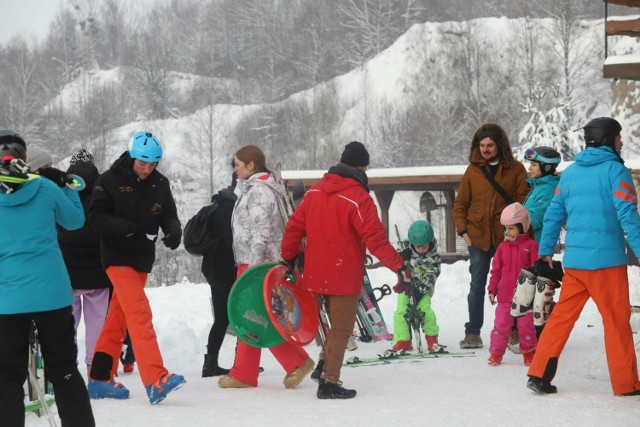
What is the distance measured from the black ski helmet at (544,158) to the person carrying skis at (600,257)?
1.59 metres

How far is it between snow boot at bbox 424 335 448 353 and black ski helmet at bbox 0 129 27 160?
419 cm

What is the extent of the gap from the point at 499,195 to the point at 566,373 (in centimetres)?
180

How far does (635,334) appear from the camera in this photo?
28.4 feet

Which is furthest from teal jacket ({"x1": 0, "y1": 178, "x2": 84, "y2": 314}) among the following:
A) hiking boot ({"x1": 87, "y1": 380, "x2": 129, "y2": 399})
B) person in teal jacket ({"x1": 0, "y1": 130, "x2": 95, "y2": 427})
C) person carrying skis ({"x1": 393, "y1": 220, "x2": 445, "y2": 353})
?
person carrying skis ({"x1": 393, "y1": 220, "x2": 445, "y2": 353})

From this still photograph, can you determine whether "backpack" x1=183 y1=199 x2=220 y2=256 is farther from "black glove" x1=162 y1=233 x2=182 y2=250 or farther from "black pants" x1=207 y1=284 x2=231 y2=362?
"black glove" x1=162 y1=233 x2=182 y2=250

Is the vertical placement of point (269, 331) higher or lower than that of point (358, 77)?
lower

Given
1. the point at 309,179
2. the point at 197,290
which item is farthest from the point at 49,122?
the point at 197,290

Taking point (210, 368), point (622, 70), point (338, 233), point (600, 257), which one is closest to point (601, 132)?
point (600, 257)

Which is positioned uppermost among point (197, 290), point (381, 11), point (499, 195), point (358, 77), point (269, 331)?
point (381, 11)

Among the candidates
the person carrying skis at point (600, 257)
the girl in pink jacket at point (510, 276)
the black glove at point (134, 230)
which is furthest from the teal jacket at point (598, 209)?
the black glove at point (134, 230)

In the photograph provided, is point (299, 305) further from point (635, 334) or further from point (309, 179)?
point (309, 179)

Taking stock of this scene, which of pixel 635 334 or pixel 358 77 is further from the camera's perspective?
pixel 358 77

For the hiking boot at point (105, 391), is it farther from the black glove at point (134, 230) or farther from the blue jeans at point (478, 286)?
the blue jeans at point (478, 286)

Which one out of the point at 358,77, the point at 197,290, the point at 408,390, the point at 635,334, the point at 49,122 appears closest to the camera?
the point at 408,390
